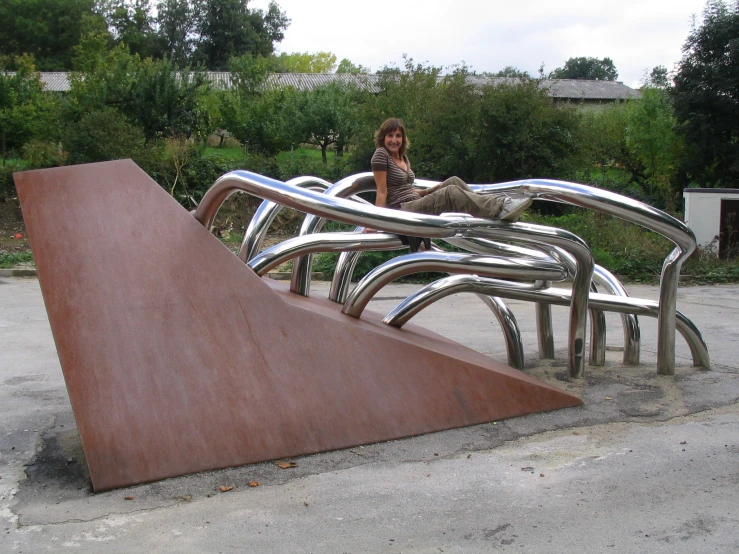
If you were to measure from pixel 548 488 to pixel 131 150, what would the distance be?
1537cm

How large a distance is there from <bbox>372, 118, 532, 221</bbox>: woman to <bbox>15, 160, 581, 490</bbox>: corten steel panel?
79 centimetres

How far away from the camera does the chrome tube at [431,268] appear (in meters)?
4.26

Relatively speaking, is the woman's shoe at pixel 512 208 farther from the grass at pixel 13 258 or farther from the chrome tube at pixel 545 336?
the grass at pixel 13 258

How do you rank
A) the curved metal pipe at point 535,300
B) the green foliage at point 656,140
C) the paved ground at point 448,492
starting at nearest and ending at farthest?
the paved ground at point 448,492 → the curved metal pipe at point 535,300 → the green foliage at point 656,140

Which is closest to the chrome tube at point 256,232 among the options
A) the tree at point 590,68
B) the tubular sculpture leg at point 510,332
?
the tubular sculpture leg at point 510,332

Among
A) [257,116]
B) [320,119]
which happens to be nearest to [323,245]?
[320,119]

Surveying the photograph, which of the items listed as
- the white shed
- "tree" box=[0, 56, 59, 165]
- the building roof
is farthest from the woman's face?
the building roof

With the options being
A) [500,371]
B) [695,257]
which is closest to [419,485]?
[500,371]

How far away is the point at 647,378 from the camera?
16.0ft

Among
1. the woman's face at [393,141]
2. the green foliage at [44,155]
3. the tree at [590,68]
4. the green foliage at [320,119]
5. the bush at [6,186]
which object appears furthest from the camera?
the tree at [590,68]

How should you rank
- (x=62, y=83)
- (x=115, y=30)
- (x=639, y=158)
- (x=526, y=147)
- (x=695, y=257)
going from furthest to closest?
(x=115, y=30) < (x=62, y=83) < (x=639, y=158) < (x=526, y=147) < (x=695, y=257)

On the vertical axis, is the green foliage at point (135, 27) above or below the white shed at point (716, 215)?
above

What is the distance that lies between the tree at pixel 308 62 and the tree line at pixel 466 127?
37913 millimetres

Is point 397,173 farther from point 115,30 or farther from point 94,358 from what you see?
point 115,30
